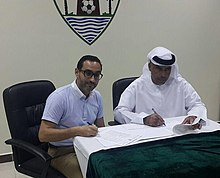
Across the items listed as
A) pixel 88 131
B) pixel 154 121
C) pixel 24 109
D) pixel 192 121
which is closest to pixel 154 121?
pixel 154 121

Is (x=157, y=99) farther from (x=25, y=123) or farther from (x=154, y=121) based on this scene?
(x=25, y=123)

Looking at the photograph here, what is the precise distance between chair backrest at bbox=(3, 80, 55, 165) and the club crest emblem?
1.09 m

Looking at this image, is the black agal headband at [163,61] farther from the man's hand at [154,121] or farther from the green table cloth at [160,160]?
the green table cloth at [160,160]

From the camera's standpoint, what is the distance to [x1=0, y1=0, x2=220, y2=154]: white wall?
3.12 metres

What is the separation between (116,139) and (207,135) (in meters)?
0.58

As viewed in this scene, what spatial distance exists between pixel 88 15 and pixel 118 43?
1.55 ft

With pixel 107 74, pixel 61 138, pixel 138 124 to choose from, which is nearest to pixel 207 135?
pixel 138 124

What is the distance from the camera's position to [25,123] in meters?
2.23

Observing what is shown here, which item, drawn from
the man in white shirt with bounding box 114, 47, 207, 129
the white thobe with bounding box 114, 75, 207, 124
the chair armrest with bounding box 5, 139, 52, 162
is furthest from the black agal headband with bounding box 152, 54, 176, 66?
the chair armrest with bounding box 5, 139, 52, 162

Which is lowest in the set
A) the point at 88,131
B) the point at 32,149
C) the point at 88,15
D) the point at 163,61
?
the point at 32,149

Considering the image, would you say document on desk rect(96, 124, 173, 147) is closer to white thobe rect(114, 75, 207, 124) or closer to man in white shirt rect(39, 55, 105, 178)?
man in white shirt rect(39, 55, 105, 178)

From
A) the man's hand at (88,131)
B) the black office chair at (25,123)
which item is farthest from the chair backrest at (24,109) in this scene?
the man's hand at (88,131)

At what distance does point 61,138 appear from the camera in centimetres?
198

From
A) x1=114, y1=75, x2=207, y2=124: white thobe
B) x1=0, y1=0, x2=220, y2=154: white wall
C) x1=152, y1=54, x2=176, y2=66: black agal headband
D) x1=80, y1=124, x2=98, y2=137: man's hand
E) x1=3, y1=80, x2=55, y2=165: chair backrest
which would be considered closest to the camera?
x1=80, y1=124, x2=98, y2=137: man's hand
